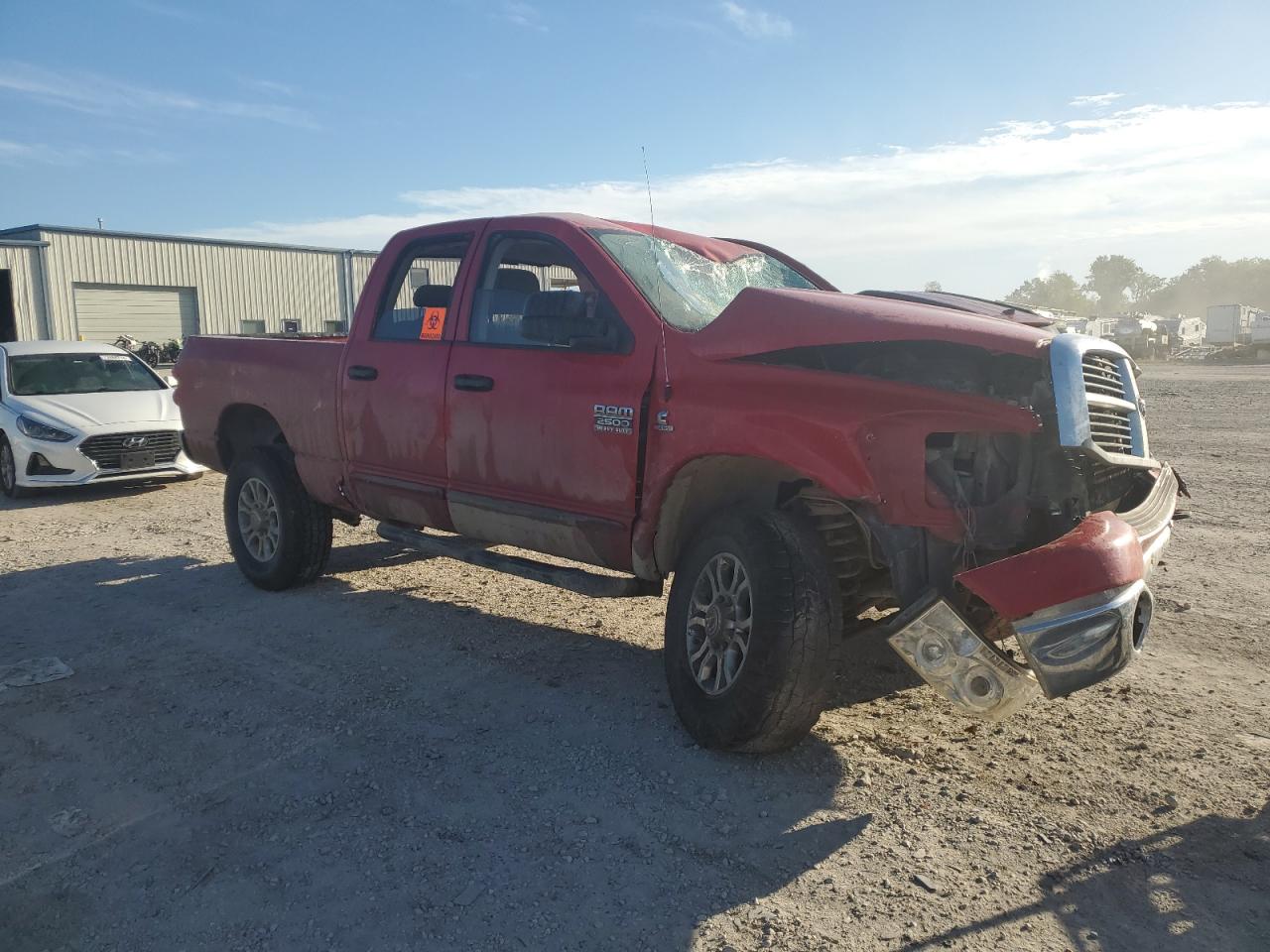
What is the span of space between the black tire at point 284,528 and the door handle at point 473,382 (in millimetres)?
1875

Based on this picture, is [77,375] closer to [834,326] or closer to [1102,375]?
[834,326]

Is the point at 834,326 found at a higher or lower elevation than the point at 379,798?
higher

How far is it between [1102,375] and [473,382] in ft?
9.06

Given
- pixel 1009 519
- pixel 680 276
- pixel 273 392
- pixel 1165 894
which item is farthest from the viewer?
pixel 273 392

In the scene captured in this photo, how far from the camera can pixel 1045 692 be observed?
310 cm

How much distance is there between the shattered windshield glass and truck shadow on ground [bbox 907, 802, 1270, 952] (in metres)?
2.50

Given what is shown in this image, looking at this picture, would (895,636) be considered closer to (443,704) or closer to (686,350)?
(686,350)

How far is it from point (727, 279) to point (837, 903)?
3.00 metres

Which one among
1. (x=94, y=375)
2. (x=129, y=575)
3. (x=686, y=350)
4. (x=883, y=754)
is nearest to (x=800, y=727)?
(x=883, y=754)

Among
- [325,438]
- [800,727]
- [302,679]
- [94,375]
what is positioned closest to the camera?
[800,727]

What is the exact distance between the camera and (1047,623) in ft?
9.86

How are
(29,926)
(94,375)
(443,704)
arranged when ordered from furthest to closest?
(94,375), (443,704), (29,926)

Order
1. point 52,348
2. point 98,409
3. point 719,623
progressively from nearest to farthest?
point 719,623, point 98,409, point 52,348

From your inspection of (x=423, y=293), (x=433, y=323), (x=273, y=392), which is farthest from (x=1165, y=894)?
(x=273, y=392)
